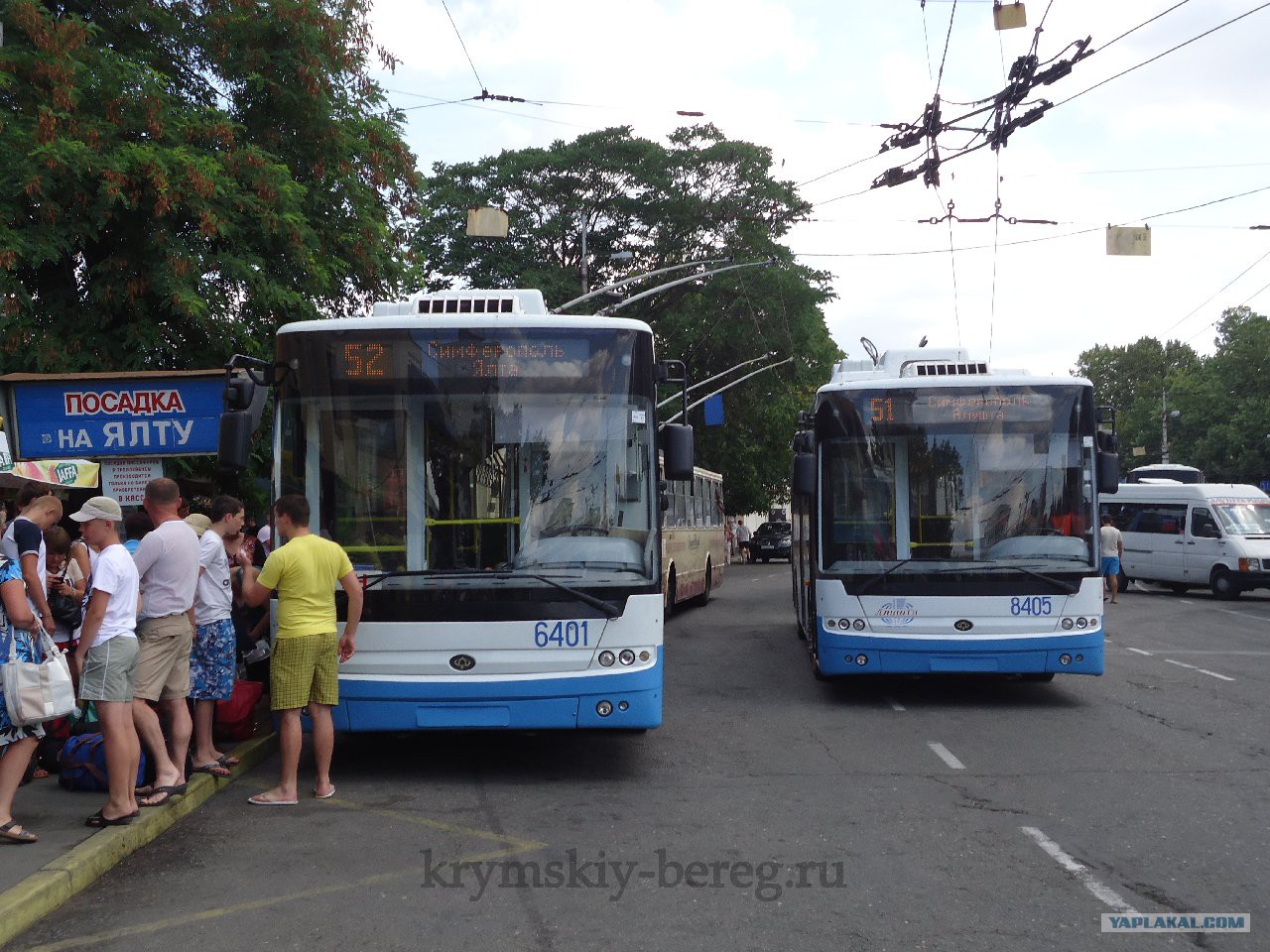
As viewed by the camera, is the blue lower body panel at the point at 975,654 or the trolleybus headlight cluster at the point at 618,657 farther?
the blue lower body panel at the point at 975,654

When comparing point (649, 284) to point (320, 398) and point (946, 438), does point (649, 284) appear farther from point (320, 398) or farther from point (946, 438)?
point (320, 398)

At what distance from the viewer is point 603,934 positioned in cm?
511

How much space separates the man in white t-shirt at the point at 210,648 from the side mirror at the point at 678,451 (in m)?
2.94

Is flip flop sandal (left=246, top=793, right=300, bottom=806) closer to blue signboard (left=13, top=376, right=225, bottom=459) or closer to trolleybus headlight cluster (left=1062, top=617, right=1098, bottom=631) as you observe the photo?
blue signboard (left=13, top=376, right=225, bottom=459)

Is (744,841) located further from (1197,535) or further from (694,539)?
(1197,535)

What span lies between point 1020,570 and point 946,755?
8.26 feet

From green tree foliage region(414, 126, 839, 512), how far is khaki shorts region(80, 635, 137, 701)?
31.8 metres

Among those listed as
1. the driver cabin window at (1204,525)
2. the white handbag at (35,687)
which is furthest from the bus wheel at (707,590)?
the white handbag at (35,687)

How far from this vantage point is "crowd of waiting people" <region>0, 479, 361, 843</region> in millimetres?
6598

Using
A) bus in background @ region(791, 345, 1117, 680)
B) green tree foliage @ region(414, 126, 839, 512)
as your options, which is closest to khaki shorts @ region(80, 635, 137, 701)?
bus in background @ region(791, 345, 1117, 680)

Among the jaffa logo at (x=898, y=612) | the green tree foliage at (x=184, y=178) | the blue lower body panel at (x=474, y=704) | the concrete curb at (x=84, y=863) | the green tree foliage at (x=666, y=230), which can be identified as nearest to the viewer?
the concrete curb at (x=84, y=863)

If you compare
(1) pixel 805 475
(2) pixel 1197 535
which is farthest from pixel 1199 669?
(2) pixel 1197 535

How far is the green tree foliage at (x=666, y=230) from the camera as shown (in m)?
38.7

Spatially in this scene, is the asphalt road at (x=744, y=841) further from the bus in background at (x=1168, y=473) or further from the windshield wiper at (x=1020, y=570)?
the bus in background at (x=1168, y=473)
